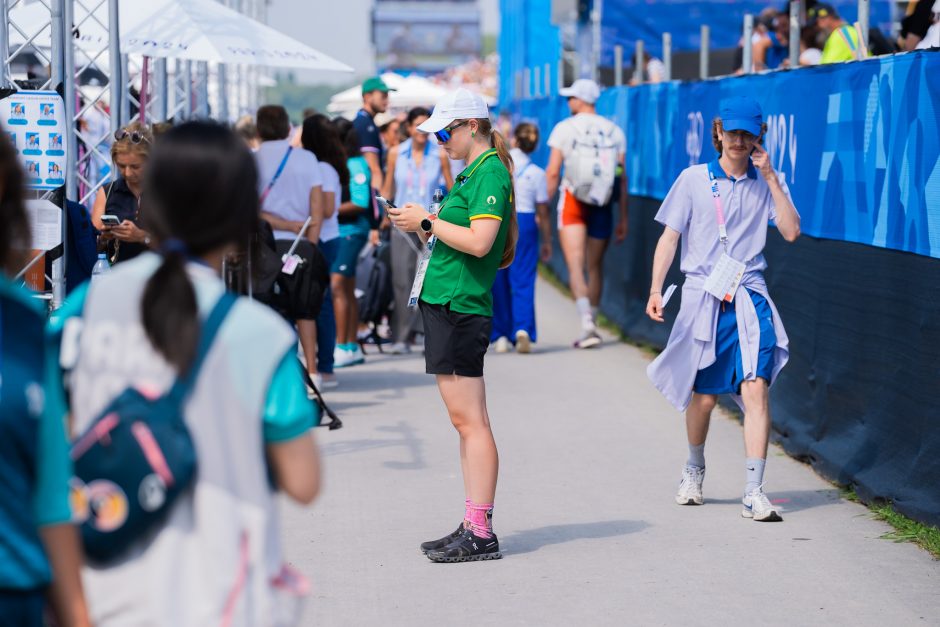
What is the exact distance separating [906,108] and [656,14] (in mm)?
15296

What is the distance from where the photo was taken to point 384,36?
10612 cm

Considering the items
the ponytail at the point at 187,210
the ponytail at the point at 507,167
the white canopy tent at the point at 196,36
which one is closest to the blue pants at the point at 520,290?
the white canopy tent at the point at 196,36

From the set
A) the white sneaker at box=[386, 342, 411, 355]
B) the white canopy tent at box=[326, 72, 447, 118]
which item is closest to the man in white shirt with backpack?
the white sneaker at box=[386, 342, 411, 355]

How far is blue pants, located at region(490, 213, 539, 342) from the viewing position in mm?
13094

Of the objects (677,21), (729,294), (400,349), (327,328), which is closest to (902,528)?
(729,294)

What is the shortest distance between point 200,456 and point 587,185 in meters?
10.7

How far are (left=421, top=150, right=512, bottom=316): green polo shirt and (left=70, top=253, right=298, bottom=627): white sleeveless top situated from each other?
11.5ft

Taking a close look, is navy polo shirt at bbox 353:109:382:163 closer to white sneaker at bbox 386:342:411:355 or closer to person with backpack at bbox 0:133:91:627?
white sneaker at bbox 386:342:411:355

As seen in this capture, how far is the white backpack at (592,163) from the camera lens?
13203mm

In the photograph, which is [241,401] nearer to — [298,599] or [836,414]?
[298,599]

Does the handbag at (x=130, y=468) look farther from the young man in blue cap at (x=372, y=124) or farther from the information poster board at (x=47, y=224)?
the young man in blue cap at (x=372, y=124)

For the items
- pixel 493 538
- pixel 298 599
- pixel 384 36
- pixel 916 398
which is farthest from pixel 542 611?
pixel 384 36

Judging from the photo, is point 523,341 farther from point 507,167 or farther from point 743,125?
point 507,167

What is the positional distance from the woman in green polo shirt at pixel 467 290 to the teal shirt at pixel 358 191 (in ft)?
19.9
